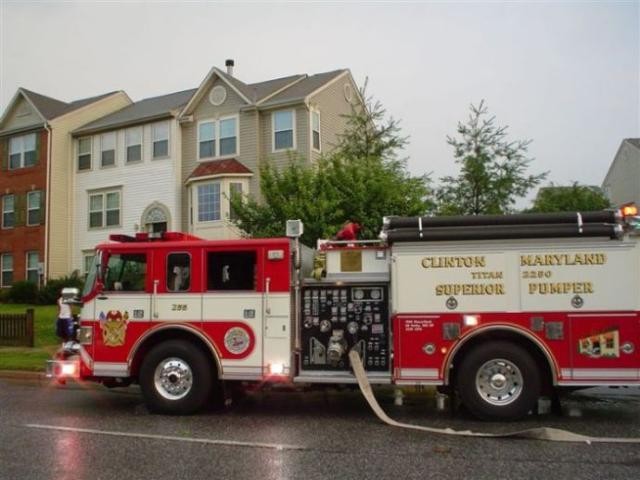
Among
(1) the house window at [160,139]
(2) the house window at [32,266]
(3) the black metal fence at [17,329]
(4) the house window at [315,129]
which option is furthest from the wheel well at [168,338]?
(2) the house window at [32,266]

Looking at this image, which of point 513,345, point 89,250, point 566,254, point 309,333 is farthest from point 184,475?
point 89,250

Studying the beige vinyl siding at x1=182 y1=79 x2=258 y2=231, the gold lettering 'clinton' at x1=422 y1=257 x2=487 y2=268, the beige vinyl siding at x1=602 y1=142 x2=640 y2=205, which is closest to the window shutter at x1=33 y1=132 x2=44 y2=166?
the beige vinyl siding at x1=182 y1=79 x2=258 y2=231

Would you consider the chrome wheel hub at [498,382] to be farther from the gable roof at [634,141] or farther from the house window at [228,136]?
the gable roof at [634,141]

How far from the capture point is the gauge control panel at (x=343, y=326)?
318 inches

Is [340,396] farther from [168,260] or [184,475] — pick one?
[184,475]

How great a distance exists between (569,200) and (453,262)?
26204 millimetres

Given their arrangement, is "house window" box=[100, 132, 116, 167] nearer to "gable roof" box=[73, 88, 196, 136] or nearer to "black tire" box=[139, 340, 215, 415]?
"gable roof" box=[73, 88, 196, 136]

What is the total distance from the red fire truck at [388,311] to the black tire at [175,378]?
0.06 ft

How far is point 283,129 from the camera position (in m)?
25.4

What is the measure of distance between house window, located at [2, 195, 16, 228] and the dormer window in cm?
1406

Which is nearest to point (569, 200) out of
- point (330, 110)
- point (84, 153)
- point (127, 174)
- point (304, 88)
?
point (330, 110)

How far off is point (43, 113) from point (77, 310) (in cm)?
1658

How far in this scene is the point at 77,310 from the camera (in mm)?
16922

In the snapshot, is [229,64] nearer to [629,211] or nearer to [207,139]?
[207,139]
